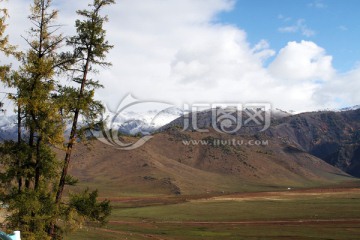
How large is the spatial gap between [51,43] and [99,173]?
153 m

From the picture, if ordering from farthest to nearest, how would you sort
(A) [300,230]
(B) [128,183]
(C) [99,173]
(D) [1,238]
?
1. (C) [99,173]
2. (B) [128,183]
3. (A) [300,230]
4. (D) [1,238]

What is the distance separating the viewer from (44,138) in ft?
58.6

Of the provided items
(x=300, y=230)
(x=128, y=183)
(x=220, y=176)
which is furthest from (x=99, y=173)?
(x=300, y=230)

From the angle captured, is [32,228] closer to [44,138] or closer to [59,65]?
[44,138]

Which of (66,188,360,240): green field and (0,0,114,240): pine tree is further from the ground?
(0,0,114,240): pine tree

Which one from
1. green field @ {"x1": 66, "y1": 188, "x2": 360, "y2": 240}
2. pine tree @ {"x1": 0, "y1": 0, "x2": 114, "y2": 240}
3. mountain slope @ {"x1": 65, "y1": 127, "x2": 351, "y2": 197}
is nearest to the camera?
pine tree @ {"x1": 0, "y1": 0, "x2": 114, "y2": 240}

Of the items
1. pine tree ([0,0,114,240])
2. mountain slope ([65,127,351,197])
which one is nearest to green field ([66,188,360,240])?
pine tree ([0,0,114,240])

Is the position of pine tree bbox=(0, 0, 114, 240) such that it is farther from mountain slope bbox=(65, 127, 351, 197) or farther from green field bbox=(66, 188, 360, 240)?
mountain slope bbox=(65, 127, 351, 197)

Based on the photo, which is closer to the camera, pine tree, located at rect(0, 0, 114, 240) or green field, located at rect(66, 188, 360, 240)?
pine tree, located at rect(0, 0, 114, 240)

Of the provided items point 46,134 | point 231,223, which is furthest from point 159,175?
point 46,134

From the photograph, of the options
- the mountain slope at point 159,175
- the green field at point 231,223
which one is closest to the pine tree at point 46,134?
the green field at point 231,223

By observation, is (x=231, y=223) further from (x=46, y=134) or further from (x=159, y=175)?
(x=159, y=175)

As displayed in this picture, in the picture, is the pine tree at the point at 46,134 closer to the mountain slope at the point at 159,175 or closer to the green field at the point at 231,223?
the green field at the point at 231,223

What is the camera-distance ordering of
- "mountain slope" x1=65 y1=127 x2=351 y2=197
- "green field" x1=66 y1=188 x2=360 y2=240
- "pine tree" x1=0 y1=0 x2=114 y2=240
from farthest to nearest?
"mountain slope" x1=65 y1=127 x2=351 y2=197 → "green field" x1=66 y1=188 x2=360 y2=240 → "pine tree" x1=0 y1=0 x2=114 y2=240
